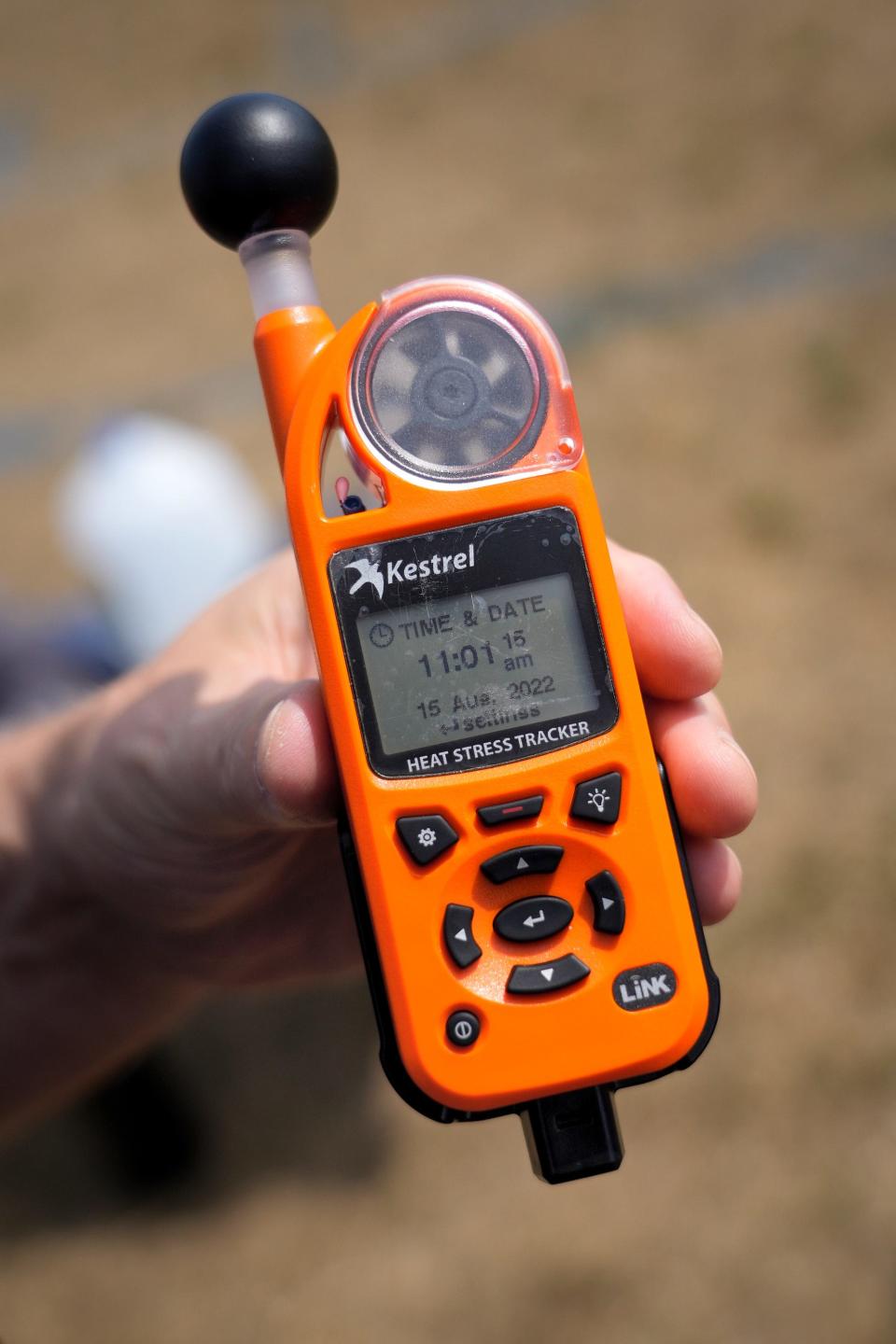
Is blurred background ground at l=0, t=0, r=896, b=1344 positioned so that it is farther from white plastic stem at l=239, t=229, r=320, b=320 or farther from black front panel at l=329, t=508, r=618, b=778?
white plastic stem at l=239, t=229, r=320, b=320

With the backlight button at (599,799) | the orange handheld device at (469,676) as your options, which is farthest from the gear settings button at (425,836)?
the backlight button at (599,799)

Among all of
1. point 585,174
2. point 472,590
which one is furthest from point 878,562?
point 472,590

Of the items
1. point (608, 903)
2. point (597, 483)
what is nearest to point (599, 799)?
point (608, 903)

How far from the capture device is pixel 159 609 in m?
2.85

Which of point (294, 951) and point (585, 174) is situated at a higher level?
point (585, 174)

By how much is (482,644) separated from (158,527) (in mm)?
1849

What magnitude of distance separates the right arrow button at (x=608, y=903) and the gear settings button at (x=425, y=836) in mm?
160

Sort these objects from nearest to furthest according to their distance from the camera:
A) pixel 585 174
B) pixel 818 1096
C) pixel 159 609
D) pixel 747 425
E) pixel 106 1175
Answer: pixel 818 1096 → pixel 106 1175 → pixel 159 609 → pixel 747 425 → pixel 585 174

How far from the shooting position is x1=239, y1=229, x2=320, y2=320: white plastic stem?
1304mm

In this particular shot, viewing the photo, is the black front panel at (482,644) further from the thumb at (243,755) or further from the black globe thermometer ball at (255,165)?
the black globe thermometer ball at (255,165)

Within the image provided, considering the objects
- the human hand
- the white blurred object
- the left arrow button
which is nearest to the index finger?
the human hand

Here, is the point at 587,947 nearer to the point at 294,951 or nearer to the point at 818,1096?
the point at 294,951

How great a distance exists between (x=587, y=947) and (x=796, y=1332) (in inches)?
57.3

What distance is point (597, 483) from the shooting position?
3.11m
